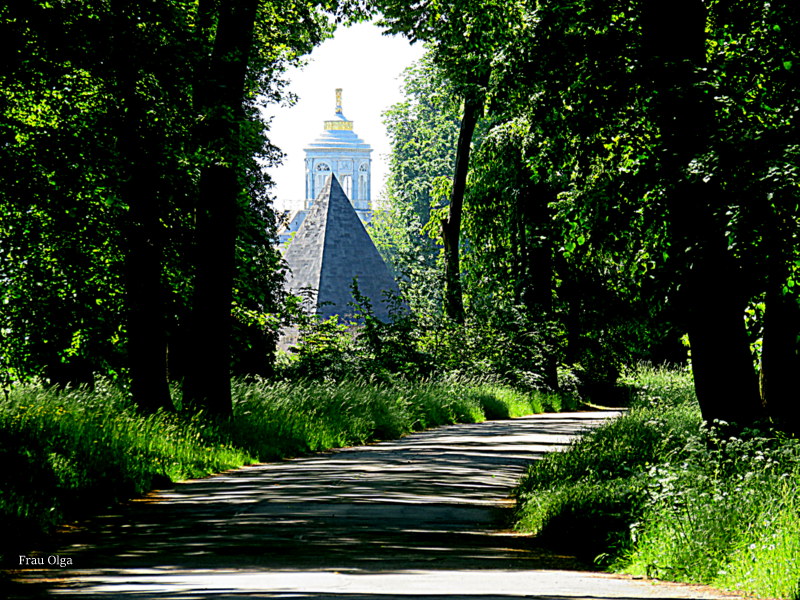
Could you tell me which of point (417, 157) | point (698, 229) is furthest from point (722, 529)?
point (417, 157)

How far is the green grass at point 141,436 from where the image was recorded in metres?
9.96

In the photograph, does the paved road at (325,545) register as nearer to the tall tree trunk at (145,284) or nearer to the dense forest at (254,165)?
the tall tree trunk at (145,284)

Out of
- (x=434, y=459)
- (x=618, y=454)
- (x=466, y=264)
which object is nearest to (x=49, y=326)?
(x=434, y=459)

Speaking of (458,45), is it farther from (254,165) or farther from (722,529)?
(722,529)

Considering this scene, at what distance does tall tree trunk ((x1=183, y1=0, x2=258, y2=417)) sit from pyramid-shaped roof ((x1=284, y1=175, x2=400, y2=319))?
31513 mm

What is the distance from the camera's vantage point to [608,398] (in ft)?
119

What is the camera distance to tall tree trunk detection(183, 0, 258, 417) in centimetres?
1683

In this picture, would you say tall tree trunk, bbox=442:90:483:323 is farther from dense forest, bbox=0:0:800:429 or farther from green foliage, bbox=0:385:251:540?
green foliage, bbox=0:385:251:540

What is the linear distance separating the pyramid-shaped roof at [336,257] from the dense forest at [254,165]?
26843 millimetres

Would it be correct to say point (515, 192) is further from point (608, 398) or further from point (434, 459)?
point (434, 459)

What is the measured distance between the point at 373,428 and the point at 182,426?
5.95m

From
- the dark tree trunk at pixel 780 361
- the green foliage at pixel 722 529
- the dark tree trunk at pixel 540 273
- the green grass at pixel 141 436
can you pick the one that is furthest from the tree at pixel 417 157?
the green foliage at pixel 722 529

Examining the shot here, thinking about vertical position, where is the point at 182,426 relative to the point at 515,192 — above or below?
below

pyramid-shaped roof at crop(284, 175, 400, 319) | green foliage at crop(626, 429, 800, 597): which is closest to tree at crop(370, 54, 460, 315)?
pyramid-shaped roof at crop(284, 175, 400, 319)
